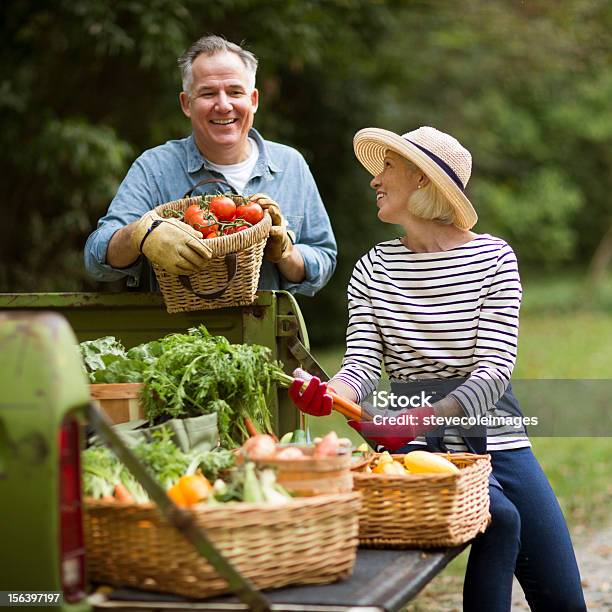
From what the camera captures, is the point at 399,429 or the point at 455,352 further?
the point at 455,352

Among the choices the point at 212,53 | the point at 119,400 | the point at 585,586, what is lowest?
the point at 585,586

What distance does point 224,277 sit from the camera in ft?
13.6

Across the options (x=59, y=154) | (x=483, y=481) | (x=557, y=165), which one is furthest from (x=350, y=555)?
(x=557, y=165)

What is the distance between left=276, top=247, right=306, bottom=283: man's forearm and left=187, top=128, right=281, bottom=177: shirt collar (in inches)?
16.8

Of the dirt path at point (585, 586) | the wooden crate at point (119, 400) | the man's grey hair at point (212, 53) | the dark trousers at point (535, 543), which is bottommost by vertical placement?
the dirt path at point (585, 586)

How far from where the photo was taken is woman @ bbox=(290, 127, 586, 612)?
12.0ft

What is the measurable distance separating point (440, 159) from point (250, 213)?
753 mm

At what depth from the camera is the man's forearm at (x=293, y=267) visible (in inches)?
182

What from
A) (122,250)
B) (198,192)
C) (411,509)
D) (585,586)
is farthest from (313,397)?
(585,586)

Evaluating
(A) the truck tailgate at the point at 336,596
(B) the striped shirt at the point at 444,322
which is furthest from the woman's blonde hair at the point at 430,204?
(A) the truck tailgate at the point at 336,596

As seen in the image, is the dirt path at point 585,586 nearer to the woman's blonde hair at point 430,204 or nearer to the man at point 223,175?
the man at point 223,175

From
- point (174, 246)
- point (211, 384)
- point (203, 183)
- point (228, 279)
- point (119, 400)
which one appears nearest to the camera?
point (211, 384)

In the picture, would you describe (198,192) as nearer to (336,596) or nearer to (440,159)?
(440,159)

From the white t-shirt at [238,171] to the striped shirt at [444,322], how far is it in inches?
38.7
